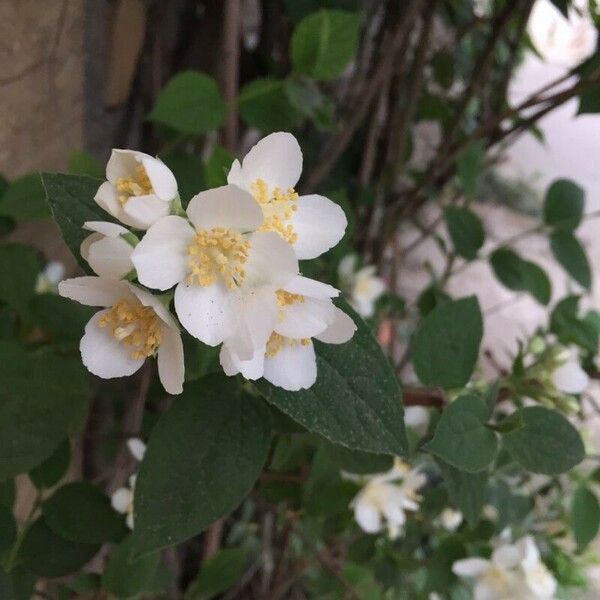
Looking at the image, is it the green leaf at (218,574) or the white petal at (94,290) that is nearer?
the white petal at (94,290)

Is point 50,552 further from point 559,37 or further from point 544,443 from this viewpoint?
point 559,37

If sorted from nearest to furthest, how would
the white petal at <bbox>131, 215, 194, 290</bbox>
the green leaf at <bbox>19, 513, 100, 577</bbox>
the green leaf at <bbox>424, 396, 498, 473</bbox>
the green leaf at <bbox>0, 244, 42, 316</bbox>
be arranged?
the white petal at <bbox>131, 215, 194, 290</bbox> → the green leaf at <bbox>424, 396, 498, 473</bbox> → the green leaf at <bbox>19, 513, 100, 577</bbox> → the green leaf at <bbox>0, 244, 42, 316</bbox>

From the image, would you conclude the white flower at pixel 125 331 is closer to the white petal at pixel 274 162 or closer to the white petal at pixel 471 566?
the white petal at pixel 274 162

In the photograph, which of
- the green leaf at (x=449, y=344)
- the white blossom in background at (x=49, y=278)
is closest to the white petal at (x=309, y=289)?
the green leaf at (x=449, y=344)

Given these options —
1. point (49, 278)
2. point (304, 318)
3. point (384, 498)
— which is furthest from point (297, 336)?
point (49, 278)

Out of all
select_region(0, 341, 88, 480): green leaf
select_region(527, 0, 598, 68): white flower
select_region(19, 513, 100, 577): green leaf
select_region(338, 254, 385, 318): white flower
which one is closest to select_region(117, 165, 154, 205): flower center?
select_region(0, 341, 88, 480): green leaf

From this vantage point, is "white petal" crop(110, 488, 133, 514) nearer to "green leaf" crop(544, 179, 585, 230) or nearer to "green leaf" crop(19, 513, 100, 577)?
"green leaf" crop(19, 513, 100, 577)

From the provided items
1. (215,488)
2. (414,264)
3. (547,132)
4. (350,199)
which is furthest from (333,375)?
(547,132)
